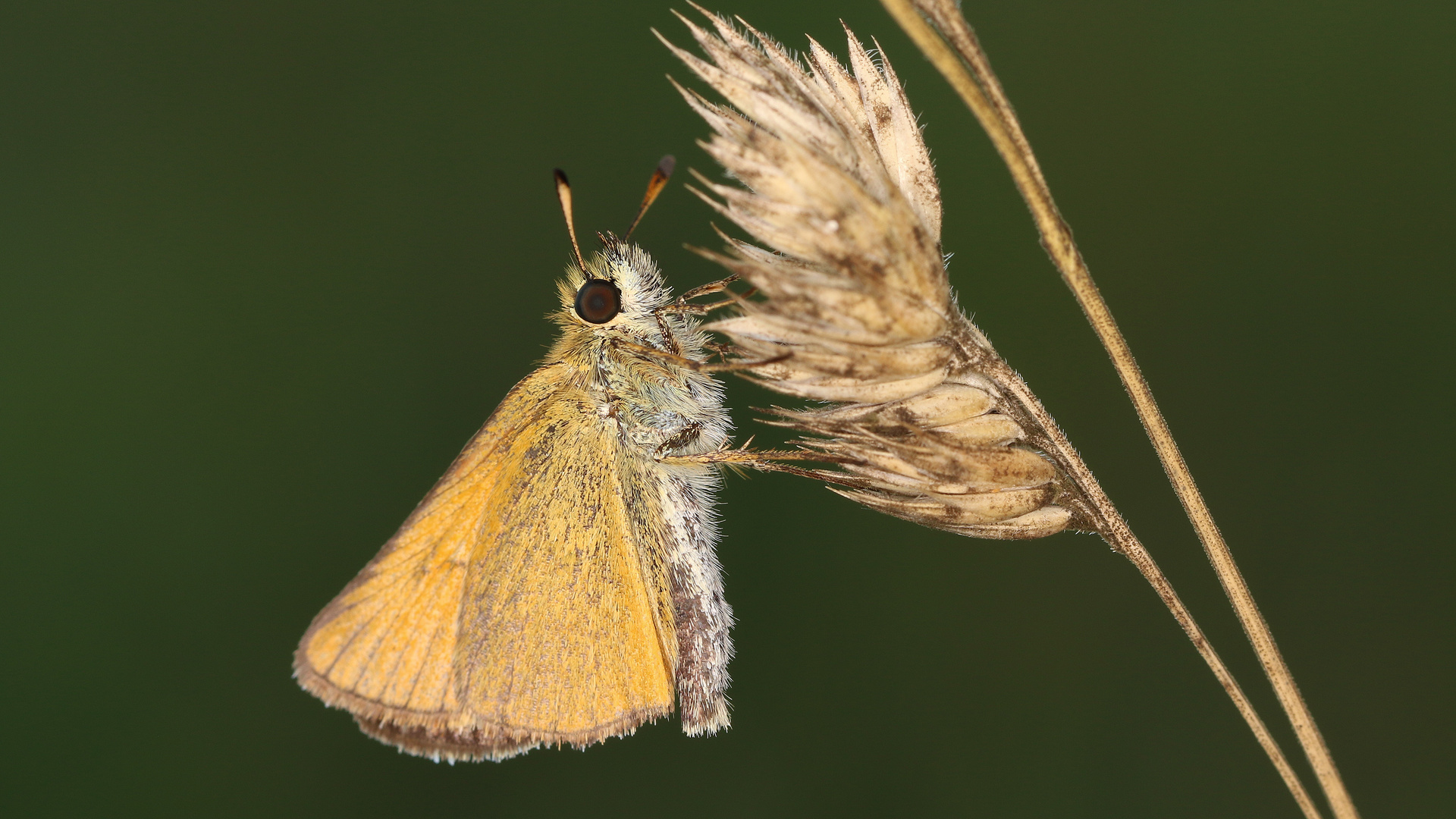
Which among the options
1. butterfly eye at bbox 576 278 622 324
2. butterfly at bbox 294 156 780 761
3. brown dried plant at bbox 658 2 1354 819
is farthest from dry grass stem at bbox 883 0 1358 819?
butterfly eye at bbox 576 278 622 324

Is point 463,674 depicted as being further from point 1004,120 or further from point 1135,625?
point 1135,625

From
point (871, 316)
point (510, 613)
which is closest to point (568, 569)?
point (510, 613)

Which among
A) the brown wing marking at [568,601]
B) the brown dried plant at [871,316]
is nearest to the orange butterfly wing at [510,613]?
the brown wing marking at [568,601]

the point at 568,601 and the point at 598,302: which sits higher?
the point at 598,302

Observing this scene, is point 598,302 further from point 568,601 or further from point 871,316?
point 871,316

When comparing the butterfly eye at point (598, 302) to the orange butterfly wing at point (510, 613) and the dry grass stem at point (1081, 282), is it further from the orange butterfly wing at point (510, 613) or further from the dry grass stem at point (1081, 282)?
the dry grass stem at point (1081, 282)

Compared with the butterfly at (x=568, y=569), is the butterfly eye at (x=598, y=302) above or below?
above
